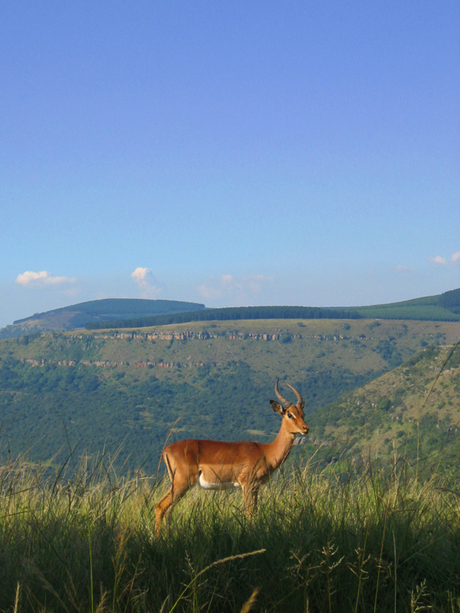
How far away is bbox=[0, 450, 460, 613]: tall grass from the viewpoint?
399 cm

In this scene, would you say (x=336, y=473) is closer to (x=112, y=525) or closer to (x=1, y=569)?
(x=112, y=525)

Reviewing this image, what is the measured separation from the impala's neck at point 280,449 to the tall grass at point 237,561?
1.16 metres

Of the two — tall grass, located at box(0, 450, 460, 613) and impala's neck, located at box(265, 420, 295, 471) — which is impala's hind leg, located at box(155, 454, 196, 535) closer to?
tall grass, located at box(0, 450, 460, 613)

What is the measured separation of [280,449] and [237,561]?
8.63ft

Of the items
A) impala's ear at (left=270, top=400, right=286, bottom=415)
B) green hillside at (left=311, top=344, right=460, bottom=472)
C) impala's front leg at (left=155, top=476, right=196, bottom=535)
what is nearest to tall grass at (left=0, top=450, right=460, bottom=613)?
impala's front leg at (left=155, top=476, right=196, bottom=535)

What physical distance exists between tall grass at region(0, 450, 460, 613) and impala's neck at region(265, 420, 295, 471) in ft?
3.82

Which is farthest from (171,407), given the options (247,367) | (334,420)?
(334,420)

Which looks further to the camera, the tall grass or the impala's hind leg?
the impala's hind leg

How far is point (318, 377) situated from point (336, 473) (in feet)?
581

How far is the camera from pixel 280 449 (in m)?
7.05

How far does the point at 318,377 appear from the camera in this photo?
7156 inches

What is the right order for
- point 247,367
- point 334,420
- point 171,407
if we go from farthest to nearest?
point 247,367 → point 171,407 → point 334,420

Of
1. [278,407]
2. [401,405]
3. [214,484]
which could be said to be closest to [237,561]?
[214,484]

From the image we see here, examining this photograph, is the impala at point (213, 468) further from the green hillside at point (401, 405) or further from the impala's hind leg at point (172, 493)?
the green hillside at point (401, 405)
